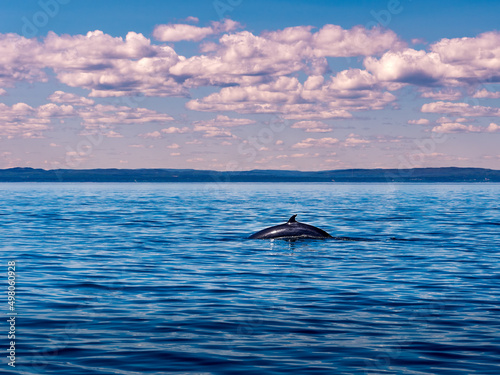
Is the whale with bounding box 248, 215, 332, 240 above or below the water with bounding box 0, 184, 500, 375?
above

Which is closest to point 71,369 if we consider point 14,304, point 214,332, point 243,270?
point 214,332

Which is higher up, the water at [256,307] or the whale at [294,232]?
the whale at [294,232]

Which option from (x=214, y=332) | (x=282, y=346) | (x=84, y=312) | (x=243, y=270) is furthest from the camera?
(x=243, y=270)

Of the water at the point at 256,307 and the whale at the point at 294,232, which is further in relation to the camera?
the whale at the point at 294,232

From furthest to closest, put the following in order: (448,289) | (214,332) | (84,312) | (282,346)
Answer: (448,289), (84,312), (214,332), (282,346)

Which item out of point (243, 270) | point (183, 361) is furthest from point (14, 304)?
point (243, 270)

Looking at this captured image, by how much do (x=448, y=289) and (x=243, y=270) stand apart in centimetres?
721

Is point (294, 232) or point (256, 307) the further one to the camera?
point (294, 232)

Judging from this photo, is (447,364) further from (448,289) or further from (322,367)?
(448,289)

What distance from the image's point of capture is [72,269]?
23.5m

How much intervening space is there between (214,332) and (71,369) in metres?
3.54

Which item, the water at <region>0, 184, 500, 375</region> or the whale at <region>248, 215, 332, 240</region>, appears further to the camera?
the whale at <region>248, 215, 332, 240</region>

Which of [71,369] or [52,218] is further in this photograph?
[52,218]

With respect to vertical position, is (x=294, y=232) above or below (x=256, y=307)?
above
